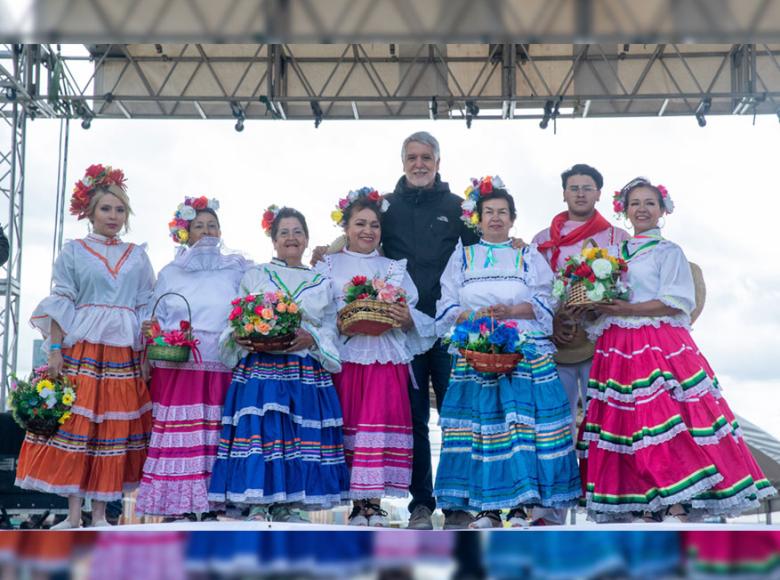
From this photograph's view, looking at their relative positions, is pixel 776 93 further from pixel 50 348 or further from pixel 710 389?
pixel 50 348

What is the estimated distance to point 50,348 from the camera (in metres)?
5.50

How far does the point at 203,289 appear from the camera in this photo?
582 cm

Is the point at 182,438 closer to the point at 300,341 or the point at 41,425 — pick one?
the point at 41,425

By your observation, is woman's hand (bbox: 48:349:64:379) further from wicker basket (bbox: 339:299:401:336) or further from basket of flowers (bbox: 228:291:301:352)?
wicker basket (bbox: 339:299:401:336)

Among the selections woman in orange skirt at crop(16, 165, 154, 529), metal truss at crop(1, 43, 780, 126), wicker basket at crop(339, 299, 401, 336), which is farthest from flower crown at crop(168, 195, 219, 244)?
metal truss at crop(1, 43, 780, 126)

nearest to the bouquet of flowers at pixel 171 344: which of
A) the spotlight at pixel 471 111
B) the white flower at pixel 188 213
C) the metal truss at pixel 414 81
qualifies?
the white flower at pixel 188 213

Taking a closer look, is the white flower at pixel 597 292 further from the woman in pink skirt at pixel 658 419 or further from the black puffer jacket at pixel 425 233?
the black puffer jacket at pixel 425 233

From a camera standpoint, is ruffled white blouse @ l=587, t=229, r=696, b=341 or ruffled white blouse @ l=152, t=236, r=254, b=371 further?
ruffled white blouse @ l=152, t=236, r=254, b=371

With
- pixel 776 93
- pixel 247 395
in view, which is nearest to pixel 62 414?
pixel 247 395

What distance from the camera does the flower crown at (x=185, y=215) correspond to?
19.7ft

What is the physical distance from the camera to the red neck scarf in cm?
591

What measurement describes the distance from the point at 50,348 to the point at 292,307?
4.63ft

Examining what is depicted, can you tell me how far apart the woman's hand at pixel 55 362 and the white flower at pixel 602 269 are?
2969 millimetres

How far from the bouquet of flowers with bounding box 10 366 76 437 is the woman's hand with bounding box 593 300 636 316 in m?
2.88
